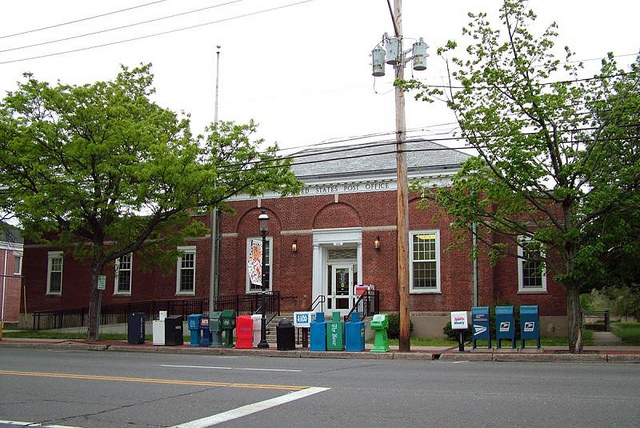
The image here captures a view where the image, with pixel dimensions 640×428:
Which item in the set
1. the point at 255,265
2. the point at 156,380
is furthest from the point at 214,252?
the point at 156,380

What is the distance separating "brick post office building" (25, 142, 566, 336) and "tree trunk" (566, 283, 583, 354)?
21.4 feet

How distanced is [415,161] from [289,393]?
1939cm

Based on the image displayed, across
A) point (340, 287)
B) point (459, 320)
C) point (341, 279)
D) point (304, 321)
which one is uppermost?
point (341, 279)

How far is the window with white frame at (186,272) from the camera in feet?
102

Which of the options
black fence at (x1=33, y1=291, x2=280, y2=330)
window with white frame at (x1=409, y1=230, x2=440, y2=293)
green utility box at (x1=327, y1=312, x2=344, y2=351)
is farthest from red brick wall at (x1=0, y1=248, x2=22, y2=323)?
green utility box at (x1=327, y1=312, x2=344, y2=351)

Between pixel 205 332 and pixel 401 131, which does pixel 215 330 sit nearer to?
pixel 205 332

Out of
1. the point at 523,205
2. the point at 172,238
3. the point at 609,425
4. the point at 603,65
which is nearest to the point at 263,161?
the point at 172,238

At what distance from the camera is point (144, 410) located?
8.41 m

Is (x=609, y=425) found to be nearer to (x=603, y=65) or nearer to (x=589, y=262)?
(x=589, y=262)

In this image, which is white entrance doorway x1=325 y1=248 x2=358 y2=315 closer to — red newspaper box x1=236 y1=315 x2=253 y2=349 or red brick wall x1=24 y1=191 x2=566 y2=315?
red brick wall x1=24 y1=191 x2=566 y2=315

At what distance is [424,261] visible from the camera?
2669cm

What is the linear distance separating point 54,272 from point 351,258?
17.5m

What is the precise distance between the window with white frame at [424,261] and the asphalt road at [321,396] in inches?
504

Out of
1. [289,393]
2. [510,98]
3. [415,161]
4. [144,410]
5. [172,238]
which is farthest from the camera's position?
[415,161]
